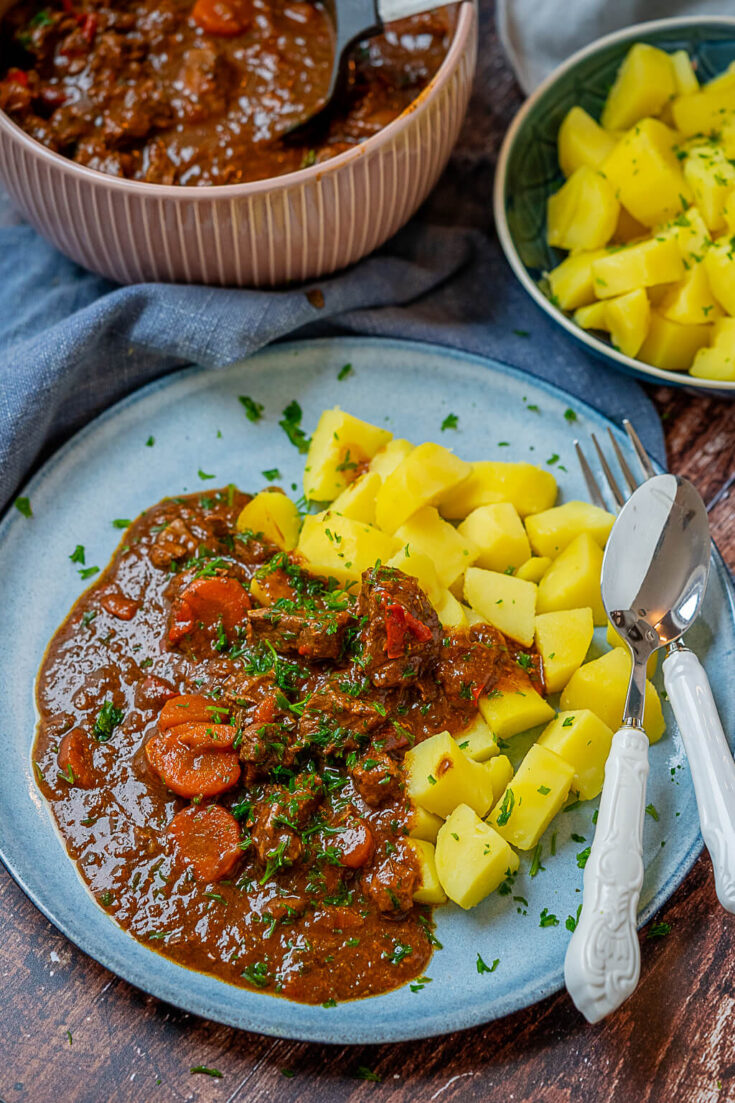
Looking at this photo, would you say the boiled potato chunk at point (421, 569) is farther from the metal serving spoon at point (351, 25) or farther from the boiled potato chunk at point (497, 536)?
the metal serving spoon at point (351, 25)

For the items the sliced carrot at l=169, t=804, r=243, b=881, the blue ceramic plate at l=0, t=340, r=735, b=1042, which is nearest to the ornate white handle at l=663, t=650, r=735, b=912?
the blue ceramic plate at l=0, t=340, r=735, b=1042

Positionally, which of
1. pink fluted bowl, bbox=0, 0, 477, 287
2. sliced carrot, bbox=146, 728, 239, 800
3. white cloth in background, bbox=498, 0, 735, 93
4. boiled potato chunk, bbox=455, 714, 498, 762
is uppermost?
pink fluted bowl, bbox=0, 0, 477, 287

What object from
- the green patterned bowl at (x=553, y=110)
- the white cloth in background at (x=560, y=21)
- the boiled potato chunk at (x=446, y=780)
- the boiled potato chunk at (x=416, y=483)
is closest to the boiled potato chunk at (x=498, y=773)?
the boiled potato chunk at (x=446, y=780)

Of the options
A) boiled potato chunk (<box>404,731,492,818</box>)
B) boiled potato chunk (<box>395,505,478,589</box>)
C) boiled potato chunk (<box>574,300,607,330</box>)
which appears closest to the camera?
boiled potato chunk (<box>404,731,492,818</box>)

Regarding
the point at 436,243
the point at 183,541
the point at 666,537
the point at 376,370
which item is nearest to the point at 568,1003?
the point at 666,537

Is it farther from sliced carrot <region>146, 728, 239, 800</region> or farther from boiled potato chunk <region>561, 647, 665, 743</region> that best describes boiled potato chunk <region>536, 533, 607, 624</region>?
sliced carrot <region>146, 728, 239, 800</region>

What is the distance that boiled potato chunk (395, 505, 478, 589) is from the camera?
10.9ft

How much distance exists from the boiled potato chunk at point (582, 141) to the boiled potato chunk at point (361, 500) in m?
1.59

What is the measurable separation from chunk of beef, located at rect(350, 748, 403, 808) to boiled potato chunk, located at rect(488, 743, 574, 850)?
0.30 metres

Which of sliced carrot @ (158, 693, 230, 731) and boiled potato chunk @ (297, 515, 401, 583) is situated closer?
sliced carrot @ (158, 693, 230, 731)

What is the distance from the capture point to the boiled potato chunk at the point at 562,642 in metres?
3.18

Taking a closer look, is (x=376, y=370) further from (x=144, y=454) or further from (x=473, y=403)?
(x=144, y=454)

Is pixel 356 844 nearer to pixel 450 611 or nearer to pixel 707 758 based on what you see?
pixel 450 611

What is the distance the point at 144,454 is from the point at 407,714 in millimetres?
1403
